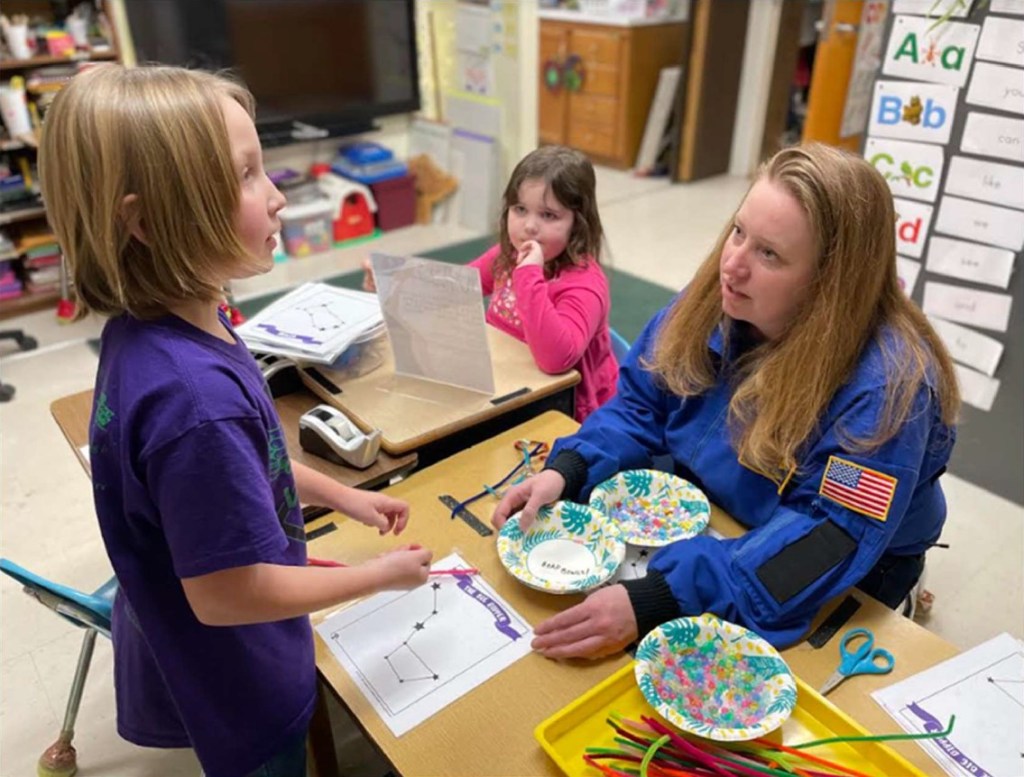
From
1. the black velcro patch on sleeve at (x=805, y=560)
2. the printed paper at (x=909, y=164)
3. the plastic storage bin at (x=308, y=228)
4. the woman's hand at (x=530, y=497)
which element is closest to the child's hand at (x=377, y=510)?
Answer: the woman's hand at (x=530, y=497)

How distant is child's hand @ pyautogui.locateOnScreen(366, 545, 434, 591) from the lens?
906 mm

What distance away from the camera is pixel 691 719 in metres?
0.89

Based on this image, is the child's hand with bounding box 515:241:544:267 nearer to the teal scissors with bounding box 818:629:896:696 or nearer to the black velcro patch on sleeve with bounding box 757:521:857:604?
the black velcro patch on sleeve with bounding box 757:521:857:604

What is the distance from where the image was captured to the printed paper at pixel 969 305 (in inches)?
85.1

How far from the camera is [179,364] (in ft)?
2.43

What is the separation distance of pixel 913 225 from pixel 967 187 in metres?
0.19

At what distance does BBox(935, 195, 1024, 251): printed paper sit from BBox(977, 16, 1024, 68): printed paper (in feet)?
1.18

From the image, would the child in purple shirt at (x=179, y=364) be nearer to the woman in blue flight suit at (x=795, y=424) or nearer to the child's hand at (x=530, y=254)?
the woman in blue flight suit at (x=795, y=424)

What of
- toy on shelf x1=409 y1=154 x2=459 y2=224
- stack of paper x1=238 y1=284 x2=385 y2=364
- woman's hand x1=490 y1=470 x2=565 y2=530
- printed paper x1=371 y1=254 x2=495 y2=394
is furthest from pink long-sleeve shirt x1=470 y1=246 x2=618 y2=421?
toy on shelf x1=409 y1=154 x2=459 y2=224

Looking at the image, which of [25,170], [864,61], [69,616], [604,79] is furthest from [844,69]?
[25,170]

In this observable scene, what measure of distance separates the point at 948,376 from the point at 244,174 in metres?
0.97

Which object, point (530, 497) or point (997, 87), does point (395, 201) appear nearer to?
point (997, 87)

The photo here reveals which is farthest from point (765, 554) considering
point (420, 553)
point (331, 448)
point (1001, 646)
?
point (331, 448)

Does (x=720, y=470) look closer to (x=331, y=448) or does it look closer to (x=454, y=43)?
(x=331, y=448)
